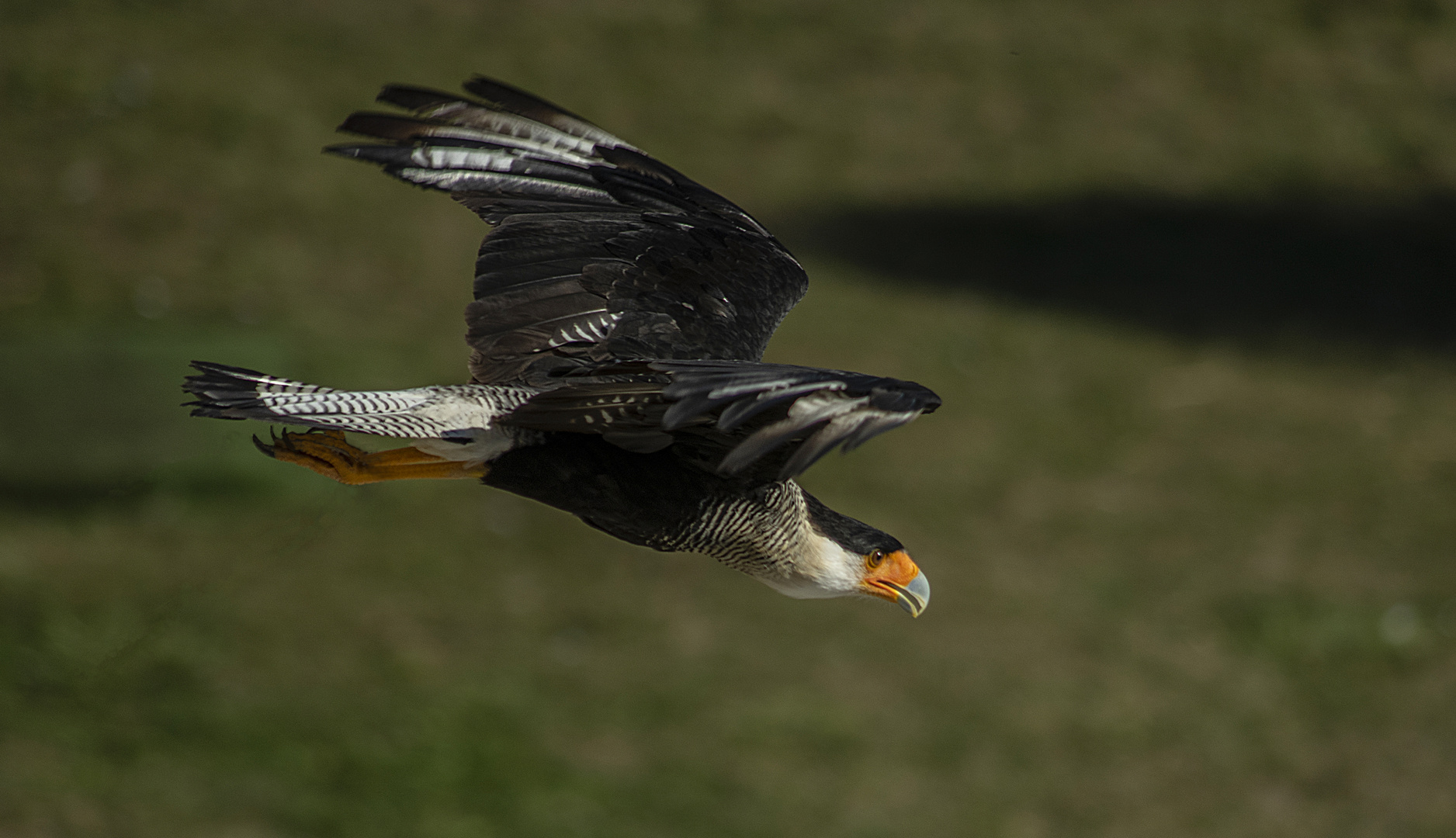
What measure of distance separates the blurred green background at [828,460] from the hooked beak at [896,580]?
4.41 metres

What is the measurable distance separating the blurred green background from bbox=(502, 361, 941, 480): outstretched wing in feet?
17.3

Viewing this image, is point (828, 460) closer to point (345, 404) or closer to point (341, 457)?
point (341, 457)

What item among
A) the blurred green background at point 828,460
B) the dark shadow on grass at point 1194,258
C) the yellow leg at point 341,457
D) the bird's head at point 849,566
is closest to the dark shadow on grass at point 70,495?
the blurred green background at point 828,460

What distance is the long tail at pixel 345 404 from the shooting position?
400 centimetres

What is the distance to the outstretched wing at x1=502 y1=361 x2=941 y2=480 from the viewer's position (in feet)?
11.1

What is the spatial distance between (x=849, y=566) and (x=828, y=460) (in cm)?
718

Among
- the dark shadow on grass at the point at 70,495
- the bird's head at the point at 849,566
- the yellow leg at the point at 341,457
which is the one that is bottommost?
the dark shadow on grass at the point at 70,495

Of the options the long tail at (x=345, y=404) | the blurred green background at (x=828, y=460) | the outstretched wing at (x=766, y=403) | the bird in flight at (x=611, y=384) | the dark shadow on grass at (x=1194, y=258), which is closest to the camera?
the outstretched wing at (x=766, y=403)

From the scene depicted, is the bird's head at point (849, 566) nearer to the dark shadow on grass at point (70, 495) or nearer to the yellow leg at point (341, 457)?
the yellow leg at point (341, 457)

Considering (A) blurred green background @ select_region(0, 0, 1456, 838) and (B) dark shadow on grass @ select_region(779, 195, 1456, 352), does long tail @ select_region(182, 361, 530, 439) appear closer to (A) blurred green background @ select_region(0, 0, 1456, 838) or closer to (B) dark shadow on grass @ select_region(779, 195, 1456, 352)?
(A) blurred green background @ select_region(0, 0, 1456, 838)

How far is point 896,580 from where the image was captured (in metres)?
4.68

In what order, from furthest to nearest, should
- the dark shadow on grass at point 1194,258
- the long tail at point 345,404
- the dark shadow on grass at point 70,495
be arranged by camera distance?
the dark shadow on grass at point 1194,258, the dark shadow on grass at point 70,495, the long tail at point 345,404

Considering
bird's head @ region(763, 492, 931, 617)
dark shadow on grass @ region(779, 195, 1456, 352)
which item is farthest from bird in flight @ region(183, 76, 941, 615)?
dark shadow on grass @ region(779, 195, 1456, 352)

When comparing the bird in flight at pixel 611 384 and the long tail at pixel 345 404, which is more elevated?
the bird in flight at pixel 611 384
